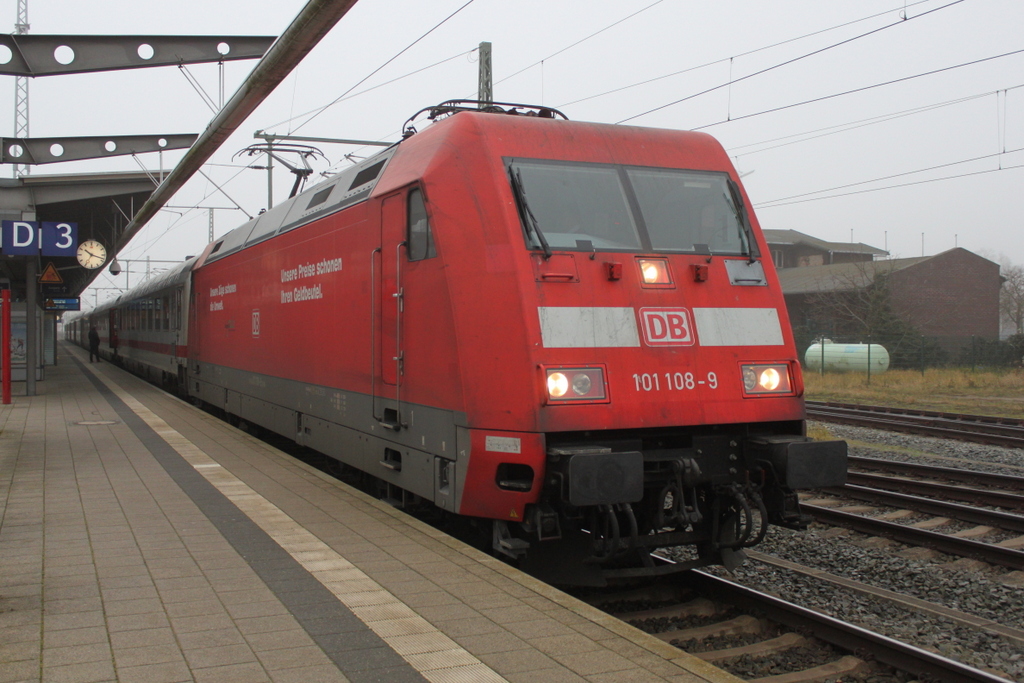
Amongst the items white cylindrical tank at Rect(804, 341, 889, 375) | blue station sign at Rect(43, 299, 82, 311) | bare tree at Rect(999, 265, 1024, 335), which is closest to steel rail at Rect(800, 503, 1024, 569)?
white cylindrical tank at Rect(804, 341, 889, 375)

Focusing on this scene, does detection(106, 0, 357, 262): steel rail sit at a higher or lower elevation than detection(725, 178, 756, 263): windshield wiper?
higher

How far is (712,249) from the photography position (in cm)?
649

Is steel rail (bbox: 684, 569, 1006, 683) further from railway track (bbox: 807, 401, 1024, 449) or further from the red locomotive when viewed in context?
railway track (bbox: 807, 401, 1024, 449)

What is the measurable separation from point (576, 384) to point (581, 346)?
0.27 m

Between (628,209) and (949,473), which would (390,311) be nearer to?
(628,209)

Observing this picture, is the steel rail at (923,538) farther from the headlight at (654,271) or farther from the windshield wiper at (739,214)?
the headlight at (654,271)

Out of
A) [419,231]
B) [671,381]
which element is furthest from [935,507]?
[419,231]

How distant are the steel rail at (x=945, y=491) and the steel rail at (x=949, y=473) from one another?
42 centimetres

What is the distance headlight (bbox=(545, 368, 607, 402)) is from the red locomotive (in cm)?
1

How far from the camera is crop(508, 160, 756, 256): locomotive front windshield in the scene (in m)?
6.02

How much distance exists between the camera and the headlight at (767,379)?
6.04 m

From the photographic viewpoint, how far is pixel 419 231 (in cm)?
648

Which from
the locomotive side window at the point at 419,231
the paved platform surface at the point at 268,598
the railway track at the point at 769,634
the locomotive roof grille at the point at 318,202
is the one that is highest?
the locomotive roof grille at the point at 318,202

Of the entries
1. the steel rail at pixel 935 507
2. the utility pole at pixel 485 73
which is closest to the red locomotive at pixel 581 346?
the steel rail at pixel 935 507
